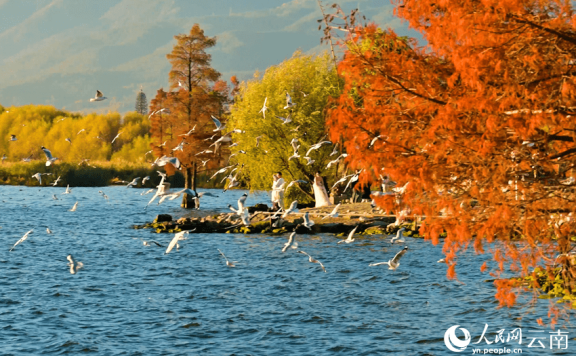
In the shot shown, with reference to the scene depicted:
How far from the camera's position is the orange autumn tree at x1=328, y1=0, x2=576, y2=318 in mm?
13992

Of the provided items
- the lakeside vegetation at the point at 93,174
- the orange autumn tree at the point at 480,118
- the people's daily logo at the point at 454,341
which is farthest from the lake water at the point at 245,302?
the lakeside vegetation at the point at 93,174

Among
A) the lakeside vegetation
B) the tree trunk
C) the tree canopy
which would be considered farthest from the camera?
the tree canopy

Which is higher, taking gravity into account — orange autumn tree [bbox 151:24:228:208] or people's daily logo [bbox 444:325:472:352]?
orange autumn tree [bbox 151:24:228:208]

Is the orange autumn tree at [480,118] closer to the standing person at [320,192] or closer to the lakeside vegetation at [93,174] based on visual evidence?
the standing person at [320,192]

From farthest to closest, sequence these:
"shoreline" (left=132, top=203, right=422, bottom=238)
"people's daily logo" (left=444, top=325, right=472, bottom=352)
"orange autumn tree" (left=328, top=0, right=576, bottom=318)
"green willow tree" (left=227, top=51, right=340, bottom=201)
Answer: "green willow tree" (left=227, top=51, right=340, bottom=201) < "shoreline" (left=132, top=203, right=422, bottom=238) < "people's daily logo" (left=444, top=325, right=472, bottom=352) < "orange autumn tree" (left=328, top=0, right=576, bottom=318)

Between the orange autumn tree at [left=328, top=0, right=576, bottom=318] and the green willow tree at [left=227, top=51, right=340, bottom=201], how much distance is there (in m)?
31.4

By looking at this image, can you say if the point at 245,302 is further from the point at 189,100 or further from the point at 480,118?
the point at 189,100

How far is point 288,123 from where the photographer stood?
49531 millimetres

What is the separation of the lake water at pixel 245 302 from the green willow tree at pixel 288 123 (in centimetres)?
1355

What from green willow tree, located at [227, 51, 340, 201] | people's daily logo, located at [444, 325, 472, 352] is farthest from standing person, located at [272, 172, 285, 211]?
people's daily logo, located at [444, 325, 472, 352]

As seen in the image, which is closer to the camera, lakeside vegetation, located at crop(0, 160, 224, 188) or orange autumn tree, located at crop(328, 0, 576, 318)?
orange autumn tree, located at crop(328, 0, 576, 318)

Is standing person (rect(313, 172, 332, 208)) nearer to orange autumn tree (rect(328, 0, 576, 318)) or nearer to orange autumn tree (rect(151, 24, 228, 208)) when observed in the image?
orange autumn tree (rect(151, 24, 228, 208))

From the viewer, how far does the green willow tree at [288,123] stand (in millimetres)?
49312

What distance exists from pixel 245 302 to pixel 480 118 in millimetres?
A: 10174
